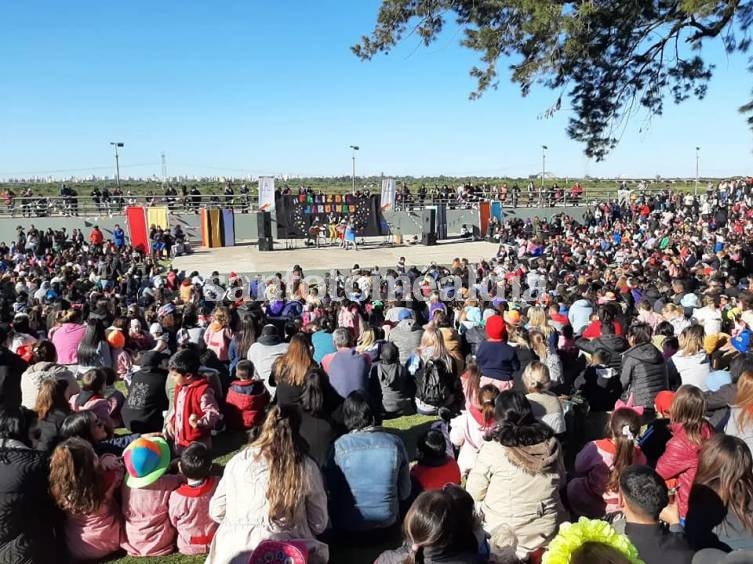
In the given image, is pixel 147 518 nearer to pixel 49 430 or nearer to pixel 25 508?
pixel 25 508

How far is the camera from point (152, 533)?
3848 mm

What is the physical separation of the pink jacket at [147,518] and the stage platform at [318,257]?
1509cm

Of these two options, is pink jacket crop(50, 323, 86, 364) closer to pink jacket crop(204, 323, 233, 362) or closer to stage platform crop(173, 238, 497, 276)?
pink jacket crop(204, 323, 233, 362)

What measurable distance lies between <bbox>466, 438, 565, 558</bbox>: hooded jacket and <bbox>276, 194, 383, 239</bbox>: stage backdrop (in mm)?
23301

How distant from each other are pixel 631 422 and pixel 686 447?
338 mm

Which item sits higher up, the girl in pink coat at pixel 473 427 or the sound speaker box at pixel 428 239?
the sound speaker box at pixel 428 239

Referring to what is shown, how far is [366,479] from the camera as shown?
3738mm

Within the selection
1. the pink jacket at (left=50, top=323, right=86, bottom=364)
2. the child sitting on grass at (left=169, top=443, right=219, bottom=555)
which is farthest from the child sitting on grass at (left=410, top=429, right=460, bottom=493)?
the pink jacket at (left=50, top=323, right=86, bottom=364)

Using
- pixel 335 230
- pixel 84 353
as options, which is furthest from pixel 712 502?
pixel 335 230

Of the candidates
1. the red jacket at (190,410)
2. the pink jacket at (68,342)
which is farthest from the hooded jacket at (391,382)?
the pink jacket at (68,342)

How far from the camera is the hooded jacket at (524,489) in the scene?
333 centimetres

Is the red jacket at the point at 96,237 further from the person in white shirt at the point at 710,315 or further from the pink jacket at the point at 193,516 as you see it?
the pink jacket at the point at 193,516

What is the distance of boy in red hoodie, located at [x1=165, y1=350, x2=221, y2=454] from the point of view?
15.8 feet

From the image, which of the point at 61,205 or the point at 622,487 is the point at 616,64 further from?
the point at 61,205
